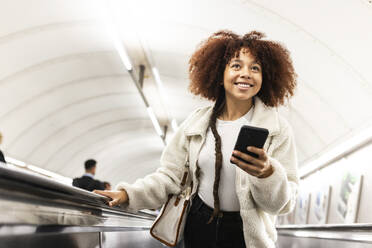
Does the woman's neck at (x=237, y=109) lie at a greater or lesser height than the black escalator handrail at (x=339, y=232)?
greater

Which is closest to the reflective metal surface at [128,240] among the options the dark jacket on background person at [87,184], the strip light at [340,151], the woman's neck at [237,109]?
the woman's neck at [237,109]

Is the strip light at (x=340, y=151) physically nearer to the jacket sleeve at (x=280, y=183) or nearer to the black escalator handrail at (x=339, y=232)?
the black escalator handrail at (x=339, y=232)

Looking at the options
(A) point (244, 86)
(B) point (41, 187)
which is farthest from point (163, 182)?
(B) point (41, 187)

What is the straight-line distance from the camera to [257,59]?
9.40ft

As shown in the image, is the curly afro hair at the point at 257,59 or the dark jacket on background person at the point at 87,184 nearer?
the curly afro hair at the point at 257,59

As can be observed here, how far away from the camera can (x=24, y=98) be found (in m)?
13.0

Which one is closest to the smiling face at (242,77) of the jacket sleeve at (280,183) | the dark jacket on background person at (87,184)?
the jacket sleeve at (280,183)

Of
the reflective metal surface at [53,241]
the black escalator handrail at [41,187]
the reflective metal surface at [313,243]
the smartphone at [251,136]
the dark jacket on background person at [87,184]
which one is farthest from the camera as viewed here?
the dark jacket on background person at [87,184]

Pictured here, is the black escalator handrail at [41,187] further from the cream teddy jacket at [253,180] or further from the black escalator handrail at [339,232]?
the black escalator handrail at [339,232]

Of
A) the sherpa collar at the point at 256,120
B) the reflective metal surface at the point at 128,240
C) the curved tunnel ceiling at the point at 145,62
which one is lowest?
the reflective metal surface at the point at 128,240

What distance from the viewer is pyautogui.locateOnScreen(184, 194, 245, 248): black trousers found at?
101 inches

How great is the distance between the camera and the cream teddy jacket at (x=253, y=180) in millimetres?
2373

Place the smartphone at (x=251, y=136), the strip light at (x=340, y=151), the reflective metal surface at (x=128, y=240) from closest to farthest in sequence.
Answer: the smartphone at (x=251, y=136) < the reflective metal surface at (x=128, y=240) < the strip light at (x=340, y=151)

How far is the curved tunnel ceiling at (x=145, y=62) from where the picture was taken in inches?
311
